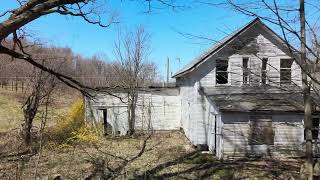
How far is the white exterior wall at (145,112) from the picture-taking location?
83.4ft

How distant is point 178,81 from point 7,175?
15893mm

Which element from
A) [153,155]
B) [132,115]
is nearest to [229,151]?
[153,155]

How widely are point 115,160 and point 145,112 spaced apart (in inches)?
379

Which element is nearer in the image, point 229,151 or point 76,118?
point 229,151

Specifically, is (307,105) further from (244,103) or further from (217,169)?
(244,103)

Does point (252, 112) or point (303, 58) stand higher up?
point (303, 58)

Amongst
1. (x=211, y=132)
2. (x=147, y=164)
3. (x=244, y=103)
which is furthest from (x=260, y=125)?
(x=147, y=164)

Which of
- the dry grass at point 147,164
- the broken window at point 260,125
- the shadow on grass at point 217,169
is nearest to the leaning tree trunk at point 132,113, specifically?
the dry grass at point 147,164

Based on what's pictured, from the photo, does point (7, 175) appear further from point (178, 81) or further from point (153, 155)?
point (178, 81)

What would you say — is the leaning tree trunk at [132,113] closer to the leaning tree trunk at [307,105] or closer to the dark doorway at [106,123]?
the dark doorway at [106,123]

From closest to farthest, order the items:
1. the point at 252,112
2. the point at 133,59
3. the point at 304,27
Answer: the point at 304,27 < the point at 252,112 < the point at 133,59

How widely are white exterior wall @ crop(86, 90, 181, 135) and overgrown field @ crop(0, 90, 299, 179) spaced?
62.5 inches

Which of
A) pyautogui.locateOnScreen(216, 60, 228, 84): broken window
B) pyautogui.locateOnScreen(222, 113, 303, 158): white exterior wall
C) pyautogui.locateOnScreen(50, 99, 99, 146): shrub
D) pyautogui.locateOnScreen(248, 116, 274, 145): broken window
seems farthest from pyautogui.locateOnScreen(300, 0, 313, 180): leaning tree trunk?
pyautogui.locateOnScreen(50, 99, 99, 146): shrub

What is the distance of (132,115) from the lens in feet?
83.9
